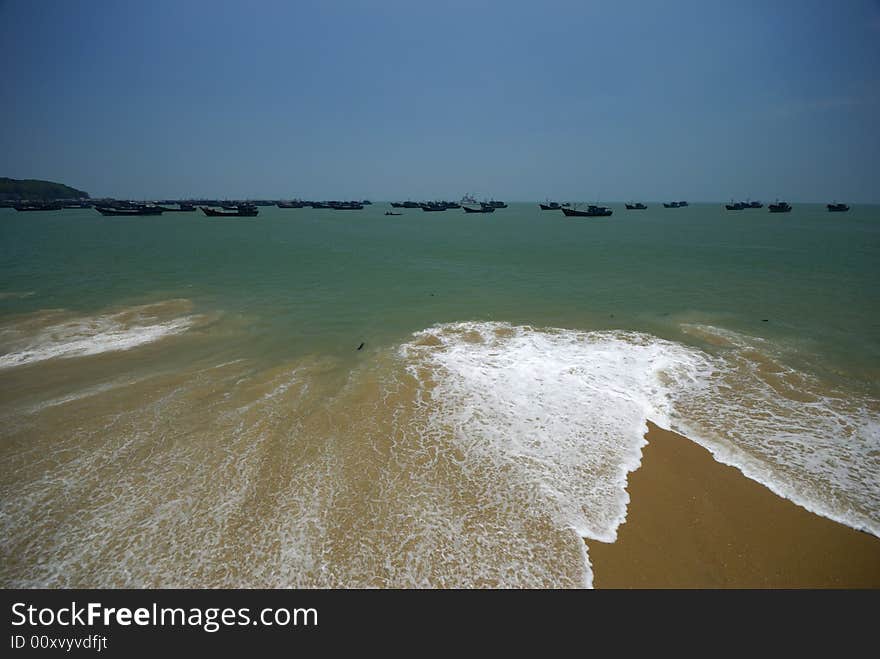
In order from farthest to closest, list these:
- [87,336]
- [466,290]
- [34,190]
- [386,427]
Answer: [34,190], [466,290], [87,336], [386,427]

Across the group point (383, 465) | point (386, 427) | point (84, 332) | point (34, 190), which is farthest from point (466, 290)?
point (34, 190)

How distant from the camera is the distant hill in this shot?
14262 cm

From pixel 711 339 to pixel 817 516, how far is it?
27.4ft

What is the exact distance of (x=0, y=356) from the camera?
1008 centimetres

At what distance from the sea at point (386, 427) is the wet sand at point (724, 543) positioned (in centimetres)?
27

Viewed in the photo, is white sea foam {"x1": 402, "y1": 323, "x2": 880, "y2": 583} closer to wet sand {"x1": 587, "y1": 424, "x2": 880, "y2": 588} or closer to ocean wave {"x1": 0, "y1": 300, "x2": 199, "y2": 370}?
wet sand {"x1": 587, "y1": 424, "x2": 880, "y2": 588}

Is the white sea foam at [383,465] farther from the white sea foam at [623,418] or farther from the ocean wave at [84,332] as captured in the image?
the ocean wave at [84,332]

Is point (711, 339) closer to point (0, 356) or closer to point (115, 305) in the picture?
point (0, 356)

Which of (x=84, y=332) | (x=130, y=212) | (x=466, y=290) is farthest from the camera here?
(x=130, y=212)

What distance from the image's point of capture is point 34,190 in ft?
515

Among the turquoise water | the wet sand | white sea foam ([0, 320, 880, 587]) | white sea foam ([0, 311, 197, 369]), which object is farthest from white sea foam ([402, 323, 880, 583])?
white sea foam ([0, 311, 197, 369])

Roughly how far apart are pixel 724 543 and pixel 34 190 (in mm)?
244453

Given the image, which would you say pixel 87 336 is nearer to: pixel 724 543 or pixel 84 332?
pixel 84 332

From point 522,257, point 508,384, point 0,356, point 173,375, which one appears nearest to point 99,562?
point 173,375
